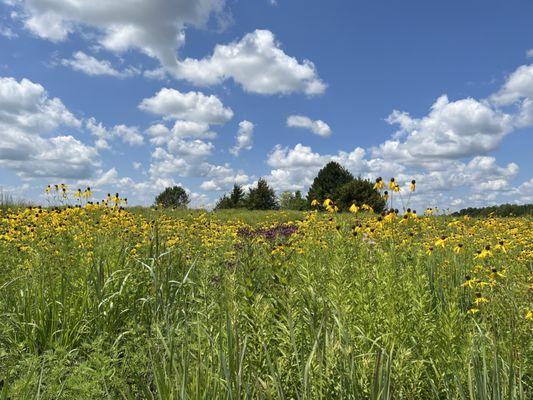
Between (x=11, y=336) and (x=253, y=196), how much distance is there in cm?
4162

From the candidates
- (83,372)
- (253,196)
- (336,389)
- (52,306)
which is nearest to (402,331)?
(336,389)

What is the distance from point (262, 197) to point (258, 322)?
43.1 meters

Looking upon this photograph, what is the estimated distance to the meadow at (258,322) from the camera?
230 cm

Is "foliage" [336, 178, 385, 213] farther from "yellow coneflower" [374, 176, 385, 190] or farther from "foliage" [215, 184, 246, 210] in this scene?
"yellow coneflower" [374, 176, 385, 190]

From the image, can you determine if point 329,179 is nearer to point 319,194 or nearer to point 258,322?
point 319,194

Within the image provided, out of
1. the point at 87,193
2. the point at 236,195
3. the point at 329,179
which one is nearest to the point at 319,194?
the point at 329,179

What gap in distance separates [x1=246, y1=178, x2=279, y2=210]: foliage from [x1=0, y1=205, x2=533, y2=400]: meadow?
124 feet

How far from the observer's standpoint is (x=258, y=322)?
2.67 meters

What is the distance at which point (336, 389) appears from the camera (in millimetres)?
2453

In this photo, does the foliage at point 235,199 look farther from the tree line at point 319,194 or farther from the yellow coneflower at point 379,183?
the yellow coneflower at point 379,183

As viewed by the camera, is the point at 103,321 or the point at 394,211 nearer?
the point at 103,321

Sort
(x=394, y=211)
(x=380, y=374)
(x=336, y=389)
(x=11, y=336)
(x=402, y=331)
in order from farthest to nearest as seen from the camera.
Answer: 1. (x=394, y=211)
2. (x=11, y=336)
3. (x=402, y=331)
4. (x=336, y=389)
5. (x=380, y=374)

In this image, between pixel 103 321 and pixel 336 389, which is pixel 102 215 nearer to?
pixel 103 321

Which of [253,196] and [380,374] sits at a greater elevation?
[253,196]
